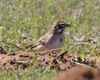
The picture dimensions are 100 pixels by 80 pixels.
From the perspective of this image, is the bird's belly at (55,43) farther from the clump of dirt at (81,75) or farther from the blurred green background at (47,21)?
the clump of dirt at (81,75)

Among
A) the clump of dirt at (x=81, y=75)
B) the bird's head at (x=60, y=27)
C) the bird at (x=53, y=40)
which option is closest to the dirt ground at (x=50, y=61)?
the bird at (x=53, y=40)

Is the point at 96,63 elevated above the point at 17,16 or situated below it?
below

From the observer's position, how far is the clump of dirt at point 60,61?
26.4 ft

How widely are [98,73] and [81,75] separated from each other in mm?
130

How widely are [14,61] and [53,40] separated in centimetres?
157

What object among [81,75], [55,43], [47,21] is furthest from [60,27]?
[81,75]

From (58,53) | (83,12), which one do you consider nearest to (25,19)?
(83,12)

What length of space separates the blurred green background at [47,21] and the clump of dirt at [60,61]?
2.71ft

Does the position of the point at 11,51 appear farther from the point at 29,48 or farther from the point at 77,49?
the point at 77,49

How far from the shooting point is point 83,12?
41.7 ft

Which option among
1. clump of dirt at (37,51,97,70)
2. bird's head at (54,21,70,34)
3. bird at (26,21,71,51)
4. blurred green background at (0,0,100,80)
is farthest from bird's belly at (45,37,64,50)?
clump of dirt at (37,51,97,70)

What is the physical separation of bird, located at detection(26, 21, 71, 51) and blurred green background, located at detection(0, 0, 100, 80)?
18 centimetres

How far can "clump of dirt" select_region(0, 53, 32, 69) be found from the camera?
8.11m

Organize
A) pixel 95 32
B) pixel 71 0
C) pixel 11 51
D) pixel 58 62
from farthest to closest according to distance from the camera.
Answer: pixel 71 0
pixel 95 32
pixel 11 51
pixel 58 62
